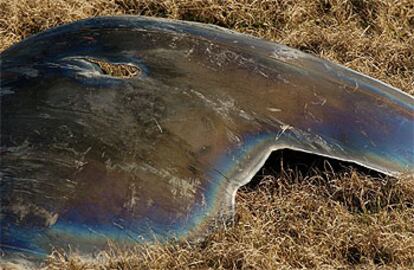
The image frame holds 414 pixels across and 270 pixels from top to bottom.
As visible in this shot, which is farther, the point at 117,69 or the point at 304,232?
the point at 117,69

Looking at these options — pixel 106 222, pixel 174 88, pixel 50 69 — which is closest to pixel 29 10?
pixel 50 69

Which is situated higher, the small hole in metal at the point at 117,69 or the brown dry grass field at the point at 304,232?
the small hole in metal at the point at 117,69

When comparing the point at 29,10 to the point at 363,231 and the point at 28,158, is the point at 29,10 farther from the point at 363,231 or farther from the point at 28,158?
the point at 363,231

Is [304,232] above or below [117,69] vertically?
below

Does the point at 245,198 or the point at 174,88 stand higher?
the point at 174,88

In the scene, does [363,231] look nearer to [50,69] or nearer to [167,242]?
[167,242]

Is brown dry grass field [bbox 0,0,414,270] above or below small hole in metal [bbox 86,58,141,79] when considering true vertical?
below

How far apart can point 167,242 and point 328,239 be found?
2.00 ft

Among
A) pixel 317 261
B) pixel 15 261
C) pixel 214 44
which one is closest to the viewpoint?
pixel 15 261

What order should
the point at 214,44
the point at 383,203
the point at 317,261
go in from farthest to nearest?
1. the point at 214,44
2. the point at 383,203
3. the point at 317,261

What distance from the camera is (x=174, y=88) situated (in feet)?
10.1

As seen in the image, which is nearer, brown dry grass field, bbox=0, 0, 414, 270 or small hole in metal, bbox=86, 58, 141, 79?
→ brown dry grass field, bbox=0, 0, 414, 270

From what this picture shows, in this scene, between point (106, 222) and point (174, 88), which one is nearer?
point (106, 222)

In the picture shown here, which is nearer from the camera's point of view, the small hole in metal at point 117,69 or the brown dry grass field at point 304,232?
the brown dry grass field at point 304,232
